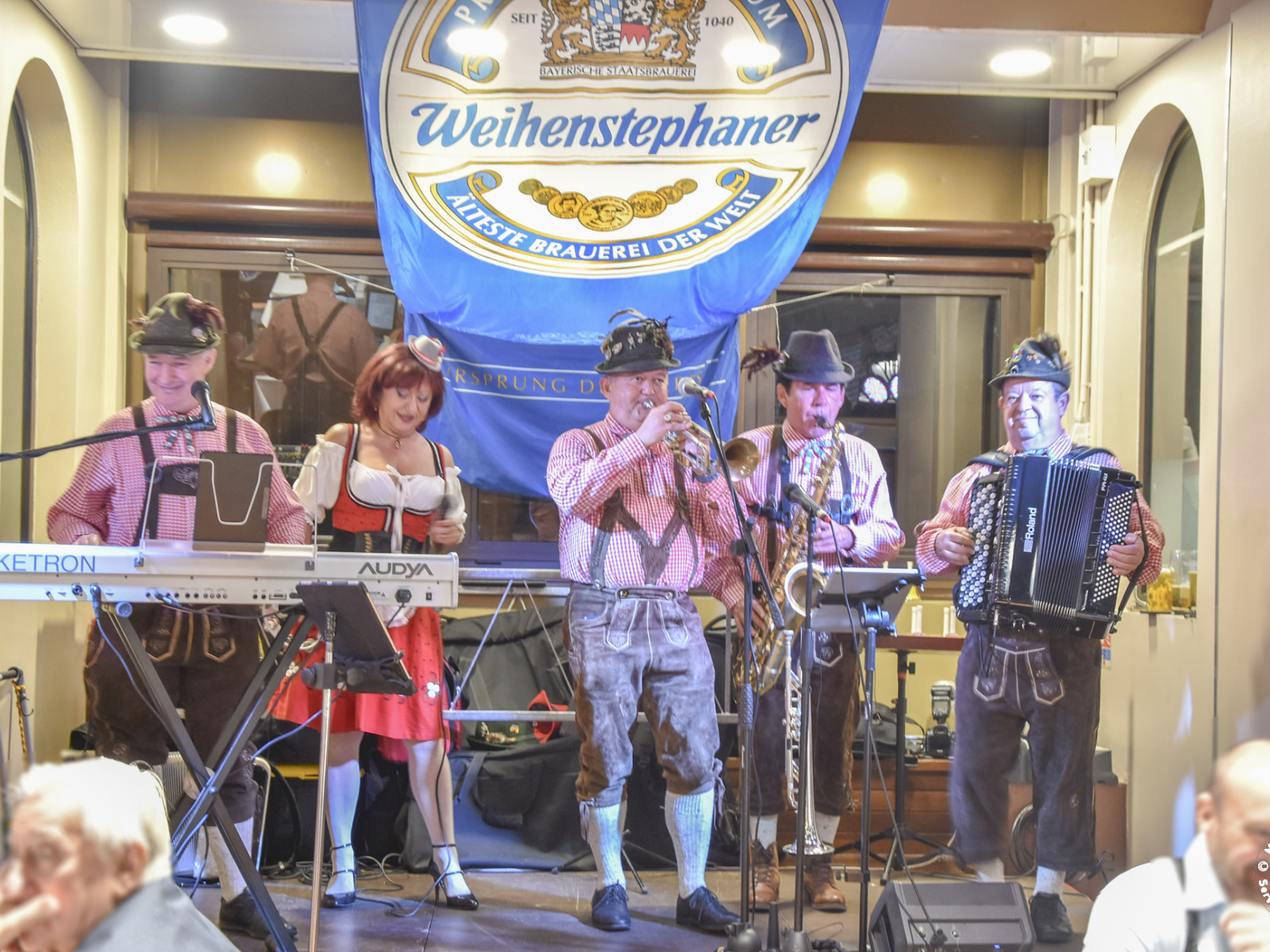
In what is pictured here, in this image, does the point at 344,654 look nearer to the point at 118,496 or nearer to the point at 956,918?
the point at 118,496

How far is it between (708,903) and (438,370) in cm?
198

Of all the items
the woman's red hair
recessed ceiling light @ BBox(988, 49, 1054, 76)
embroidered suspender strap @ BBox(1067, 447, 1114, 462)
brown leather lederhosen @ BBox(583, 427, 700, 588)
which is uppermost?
recessed ceiling light @ BBox(988, 49, 1054, 76)

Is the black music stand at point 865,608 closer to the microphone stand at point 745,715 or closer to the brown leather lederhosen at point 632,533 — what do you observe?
the microphone stand at point 745,715

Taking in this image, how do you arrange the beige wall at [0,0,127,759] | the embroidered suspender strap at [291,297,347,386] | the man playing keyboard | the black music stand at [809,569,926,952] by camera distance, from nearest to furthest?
1. the black music stand at [809,569,926,952]
2. the man playing keyboard
3. the beige wall at [0,0,127,759]
4. the embroidered suspender strap at [291,297,347,386]

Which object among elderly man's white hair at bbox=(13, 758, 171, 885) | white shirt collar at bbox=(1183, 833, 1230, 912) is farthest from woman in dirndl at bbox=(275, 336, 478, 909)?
white shirt collar at bbox=(1183, 833, 1230, 912)

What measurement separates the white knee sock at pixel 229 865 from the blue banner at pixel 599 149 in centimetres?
188

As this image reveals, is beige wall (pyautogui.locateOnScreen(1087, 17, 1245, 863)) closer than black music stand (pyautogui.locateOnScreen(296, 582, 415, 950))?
No

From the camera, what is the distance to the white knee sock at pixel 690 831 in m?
3.76

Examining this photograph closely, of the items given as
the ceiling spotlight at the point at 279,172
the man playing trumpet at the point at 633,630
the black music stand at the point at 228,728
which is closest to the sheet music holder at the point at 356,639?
the black music stand at the point at 228,728

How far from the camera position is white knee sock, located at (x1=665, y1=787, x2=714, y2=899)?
376cm

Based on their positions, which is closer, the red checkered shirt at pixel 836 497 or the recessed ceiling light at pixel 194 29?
the red checkered shirt at pixel 836 497

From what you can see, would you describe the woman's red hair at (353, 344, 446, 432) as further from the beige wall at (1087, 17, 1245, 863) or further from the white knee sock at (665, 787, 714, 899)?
the beige wall at (1087, 17, 1245, 863)

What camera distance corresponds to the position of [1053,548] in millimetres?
3566

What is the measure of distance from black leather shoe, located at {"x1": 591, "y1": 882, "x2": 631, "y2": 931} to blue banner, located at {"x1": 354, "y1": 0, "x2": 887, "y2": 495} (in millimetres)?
1932
